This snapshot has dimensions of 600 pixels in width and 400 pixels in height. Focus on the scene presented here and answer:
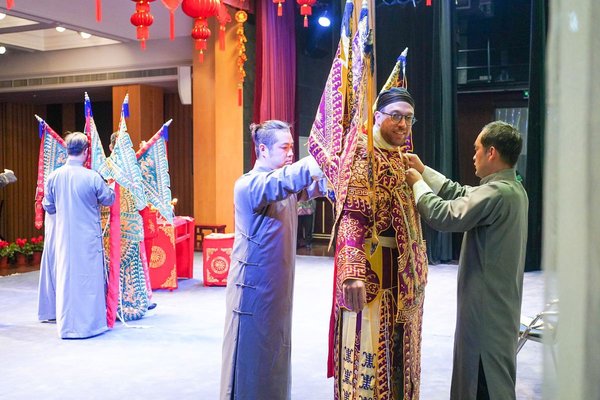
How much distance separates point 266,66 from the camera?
883cm

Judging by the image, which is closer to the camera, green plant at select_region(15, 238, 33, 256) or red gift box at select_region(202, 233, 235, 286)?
red gift box at select_region(202, 233, 235, 286)

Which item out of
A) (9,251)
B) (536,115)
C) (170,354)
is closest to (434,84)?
(536,115)

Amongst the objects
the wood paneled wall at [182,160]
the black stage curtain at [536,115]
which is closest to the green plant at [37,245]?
the wood paneled wall at [182,160]

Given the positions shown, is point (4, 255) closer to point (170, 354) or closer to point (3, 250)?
point (3, 250)

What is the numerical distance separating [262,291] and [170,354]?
178 cm

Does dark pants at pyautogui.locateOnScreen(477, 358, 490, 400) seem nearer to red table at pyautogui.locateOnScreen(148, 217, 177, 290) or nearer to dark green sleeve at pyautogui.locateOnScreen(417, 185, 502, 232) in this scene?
dark green sleeve at pyautogui.locateOnScreen(417, 185, 502, 232)

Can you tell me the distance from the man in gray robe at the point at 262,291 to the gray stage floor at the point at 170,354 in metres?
0.77

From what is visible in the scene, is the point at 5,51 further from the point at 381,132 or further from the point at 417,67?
the point at 381,132

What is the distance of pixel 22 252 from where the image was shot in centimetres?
815

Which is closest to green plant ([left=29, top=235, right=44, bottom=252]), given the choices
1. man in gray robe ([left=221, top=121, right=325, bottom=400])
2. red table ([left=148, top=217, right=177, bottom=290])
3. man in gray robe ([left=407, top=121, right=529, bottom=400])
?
red table ([left=148, top=217, right=177, bottom=290])

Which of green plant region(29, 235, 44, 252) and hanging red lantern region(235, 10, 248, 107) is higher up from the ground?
hanging red lantern region(235, 10, 248, 107)

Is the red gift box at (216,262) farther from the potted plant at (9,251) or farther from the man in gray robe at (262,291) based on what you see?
the man in gray robe at (262,291)

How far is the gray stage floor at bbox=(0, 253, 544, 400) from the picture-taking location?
11.3 feet

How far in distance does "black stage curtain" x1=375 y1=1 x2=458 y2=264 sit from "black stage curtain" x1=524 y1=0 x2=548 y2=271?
942mm
